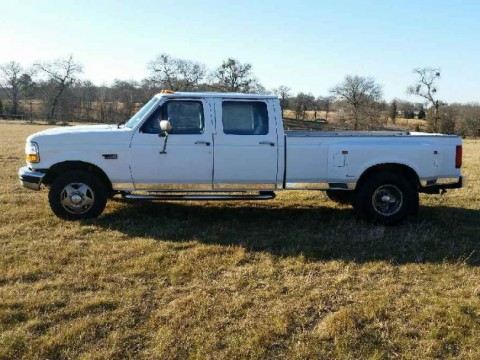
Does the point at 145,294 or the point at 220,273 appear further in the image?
the point at 220,273

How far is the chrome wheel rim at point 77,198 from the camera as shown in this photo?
7.58 m

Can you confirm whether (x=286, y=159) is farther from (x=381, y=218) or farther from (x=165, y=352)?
(x=165, y=352)

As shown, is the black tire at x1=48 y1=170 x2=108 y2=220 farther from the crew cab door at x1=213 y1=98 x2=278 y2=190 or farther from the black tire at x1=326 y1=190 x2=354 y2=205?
the black tire at x1=326 y1=190 x2=354 y2=205

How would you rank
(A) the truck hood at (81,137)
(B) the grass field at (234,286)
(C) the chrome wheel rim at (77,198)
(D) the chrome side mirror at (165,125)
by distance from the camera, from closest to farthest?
(B) the grass field at (234,286), (D) the chrome side mirror at (165,125), (A) the truck hood at (81,137), (C) the chrome wheel rim at (77,198)

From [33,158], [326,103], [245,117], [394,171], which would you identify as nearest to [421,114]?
[326,103]

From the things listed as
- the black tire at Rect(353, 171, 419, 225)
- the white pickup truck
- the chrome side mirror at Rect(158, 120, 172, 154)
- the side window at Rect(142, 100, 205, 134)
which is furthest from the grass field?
the side window at Rect(142, 100, 205, 134)

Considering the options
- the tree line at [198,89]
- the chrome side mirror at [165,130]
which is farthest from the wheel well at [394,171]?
the tree line at [198,89]

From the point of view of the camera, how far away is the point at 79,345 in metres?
3.93

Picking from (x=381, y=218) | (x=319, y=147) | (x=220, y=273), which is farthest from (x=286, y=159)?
(x=220, y=273)

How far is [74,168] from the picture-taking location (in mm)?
7641

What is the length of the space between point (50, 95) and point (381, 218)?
267ft

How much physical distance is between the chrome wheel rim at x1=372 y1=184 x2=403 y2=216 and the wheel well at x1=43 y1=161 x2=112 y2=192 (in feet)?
12.7

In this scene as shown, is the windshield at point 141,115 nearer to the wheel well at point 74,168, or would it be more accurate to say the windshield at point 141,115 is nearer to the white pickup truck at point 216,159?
the white pickup truck at point 216,159

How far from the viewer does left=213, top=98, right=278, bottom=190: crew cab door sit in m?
7.55
